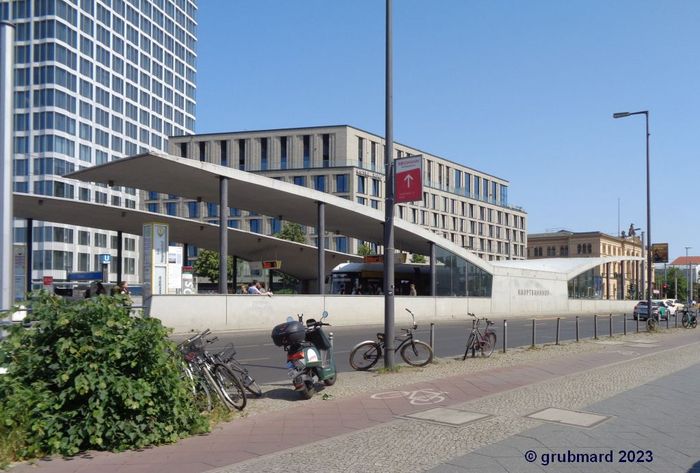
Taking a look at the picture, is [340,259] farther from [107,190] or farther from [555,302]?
[107,190]

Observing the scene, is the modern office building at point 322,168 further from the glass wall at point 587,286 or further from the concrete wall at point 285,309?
the concrete wall at point 285,309

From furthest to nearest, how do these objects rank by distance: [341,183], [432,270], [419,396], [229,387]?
[341,183] → [432,270] → [419,396] → [229,387]

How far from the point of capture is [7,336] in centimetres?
736

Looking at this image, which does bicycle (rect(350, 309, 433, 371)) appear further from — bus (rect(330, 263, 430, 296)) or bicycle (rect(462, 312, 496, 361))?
bus (rect(330, 263, 430, 296))

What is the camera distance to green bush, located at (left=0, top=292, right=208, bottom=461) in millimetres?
6934

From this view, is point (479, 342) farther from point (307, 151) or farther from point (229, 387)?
point (307, 151)

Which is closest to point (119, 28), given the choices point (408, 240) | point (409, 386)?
point (408, 240)

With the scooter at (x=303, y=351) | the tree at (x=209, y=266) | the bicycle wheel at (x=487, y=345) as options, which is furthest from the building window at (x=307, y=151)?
the scooter at (x=303, y=351)

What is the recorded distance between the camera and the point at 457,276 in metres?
45.9

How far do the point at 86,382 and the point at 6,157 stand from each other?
8.33 feet

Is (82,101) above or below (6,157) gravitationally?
above

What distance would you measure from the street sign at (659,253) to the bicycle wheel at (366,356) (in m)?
26.1

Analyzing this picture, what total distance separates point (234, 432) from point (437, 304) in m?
35.1

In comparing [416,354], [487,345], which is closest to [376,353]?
[416,354]
